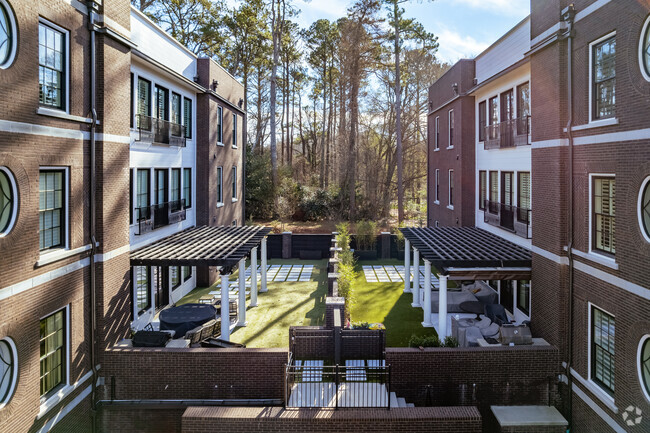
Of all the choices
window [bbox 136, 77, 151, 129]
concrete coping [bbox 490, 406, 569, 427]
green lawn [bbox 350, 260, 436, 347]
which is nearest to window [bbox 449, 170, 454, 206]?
green lawn [bbox 350, 260, 436, 347]

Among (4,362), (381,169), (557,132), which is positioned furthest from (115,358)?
(381,169)

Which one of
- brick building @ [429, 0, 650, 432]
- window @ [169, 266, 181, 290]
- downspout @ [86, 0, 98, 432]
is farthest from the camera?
window @ [169, 266, 181, 290]

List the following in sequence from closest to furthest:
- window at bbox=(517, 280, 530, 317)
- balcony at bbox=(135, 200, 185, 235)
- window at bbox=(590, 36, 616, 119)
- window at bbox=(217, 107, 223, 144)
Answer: window at bbox=(590, 36, 616, 119) → balcony at bbox=(135, 200, 185, 235) → window at bbox=(517, 280, 530, 317) → window at bbox=(217, 107, 223, 144)

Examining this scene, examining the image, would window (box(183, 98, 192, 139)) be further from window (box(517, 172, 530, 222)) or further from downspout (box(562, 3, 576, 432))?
downspout (box(562, 3, 576, 432))

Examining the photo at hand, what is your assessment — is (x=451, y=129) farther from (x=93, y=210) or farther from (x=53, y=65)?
(x=53, y=65)

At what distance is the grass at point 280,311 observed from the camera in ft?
45.1

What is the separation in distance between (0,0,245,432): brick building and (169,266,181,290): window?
2.16m

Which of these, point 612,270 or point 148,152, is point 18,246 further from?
point 612,270

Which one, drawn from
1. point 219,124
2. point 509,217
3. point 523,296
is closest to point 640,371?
point 523,296

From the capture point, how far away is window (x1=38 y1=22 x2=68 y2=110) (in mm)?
8512

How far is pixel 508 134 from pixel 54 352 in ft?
44.6

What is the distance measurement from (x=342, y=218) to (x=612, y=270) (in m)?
25.2

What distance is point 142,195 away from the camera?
13961mm

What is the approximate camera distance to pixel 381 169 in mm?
35906
